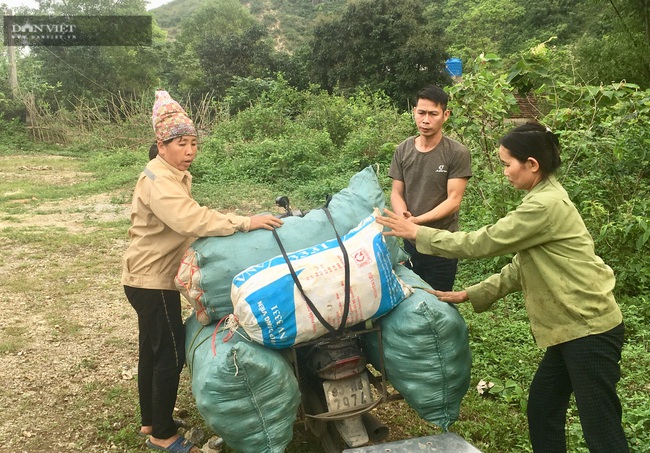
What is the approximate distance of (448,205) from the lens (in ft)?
10.5

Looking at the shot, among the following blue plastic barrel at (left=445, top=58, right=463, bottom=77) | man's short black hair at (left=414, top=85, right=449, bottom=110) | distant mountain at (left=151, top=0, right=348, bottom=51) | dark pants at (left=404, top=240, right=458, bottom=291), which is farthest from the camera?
distant mountain at (left=151, top=0, right=348, bottom=51)

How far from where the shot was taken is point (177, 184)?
2723 millimetres

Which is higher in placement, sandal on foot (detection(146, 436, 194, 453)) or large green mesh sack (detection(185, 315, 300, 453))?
A: large green mesh sack (detection(185, 315, 300, 453))

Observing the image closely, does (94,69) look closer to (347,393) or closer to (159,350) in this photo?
(159,350)

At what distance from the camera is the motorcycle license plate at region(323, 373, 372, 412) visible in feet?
8.31

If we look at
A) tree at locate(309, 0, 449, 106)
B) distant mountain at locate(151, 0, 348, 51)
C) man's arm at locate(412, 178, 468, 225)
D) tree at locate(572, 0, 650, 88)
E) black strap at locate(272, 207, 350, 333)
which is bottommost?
black strap at locate(272, 207, 350, 333)

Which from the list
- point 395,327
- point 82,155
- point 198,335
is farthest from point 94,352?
point 82,155

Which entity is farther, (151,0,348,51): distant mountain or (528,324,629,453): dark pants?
(151,0,348,51): distant mountain

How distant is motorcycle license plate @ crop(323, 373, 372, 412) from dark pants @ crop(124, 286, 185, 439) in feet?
2.80

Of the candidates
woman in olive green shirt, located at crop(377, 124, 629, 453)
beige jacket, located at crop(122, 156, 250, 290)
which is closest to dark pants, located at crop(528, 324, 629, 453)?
woman in olive green shirt, located at crop(377, 124, 629, 453)

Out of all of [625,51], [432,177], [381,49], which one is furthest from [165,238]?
[381,49]

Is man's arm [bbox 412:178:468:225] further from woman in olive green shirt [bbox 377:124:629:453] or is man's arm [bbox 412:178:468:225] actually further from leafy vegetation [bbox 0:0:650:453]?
leafy vegetation [bbox 0:0:650:453]

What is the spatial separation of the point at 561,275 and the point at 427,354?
0.62 metres

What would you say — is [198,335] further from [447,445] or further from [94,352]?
[94,352]
